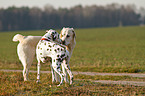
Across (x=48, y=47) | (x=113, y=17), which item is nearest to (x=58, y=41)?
(x=48, y=47)

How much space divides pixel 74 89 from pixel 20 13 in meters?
131

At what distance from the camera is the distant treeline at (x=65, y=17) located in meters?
129

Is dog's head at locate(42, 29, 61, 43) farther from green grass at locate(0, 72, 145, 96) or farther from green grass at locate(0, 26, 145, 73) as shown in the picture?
green grass at locate(0, 26, 145, 73)

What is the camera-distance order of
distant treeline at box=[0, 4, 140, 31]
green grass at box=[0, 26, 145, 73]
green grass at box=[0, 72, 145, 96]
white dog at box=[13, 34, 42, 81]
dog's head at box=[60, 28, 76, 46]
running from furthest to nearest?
distant treeline at box=[0, 4, 140, 31] < green grass at box=[0, 26, 145, 73] < white dog at box=[13, 34, 42, 81] < dog's head at box=[60, 28, 76, 46] < green grass at box=[0, 72, 145, 96]

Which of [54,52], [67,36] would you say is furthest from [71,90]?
[67,36]

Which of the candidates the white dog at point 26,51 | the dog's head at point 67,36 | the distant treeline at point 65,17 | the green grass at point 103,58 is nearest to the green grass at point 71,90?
the white dog at point 26,51

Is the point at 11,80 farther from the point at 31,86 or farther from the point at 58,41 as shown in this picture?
the point at 58,41

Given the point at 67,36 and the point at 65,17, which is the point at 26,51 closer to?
the point at 67,36

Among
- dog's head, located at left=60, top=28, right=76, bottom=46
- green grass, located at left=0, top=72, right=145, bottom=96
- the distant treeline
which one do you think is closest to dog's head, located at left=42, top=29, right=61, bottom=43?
dog's head, located at left=60, top=28, right=76, bottom=46

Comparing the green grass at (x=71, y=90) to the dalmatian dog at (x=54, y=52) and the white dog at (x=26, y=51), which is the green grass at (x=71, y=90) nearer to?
the dalmatian dog at (x=54, y=52)

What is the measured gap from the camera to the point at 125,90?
888 cm

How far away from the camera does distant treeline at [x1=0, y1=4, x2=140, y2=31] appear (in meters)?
129

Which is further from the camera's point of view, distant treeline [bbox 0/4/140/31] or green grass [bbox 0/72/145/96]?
distant treeline [bbox 0/4/140/31]

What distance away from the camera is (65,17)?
14875 centimetres
